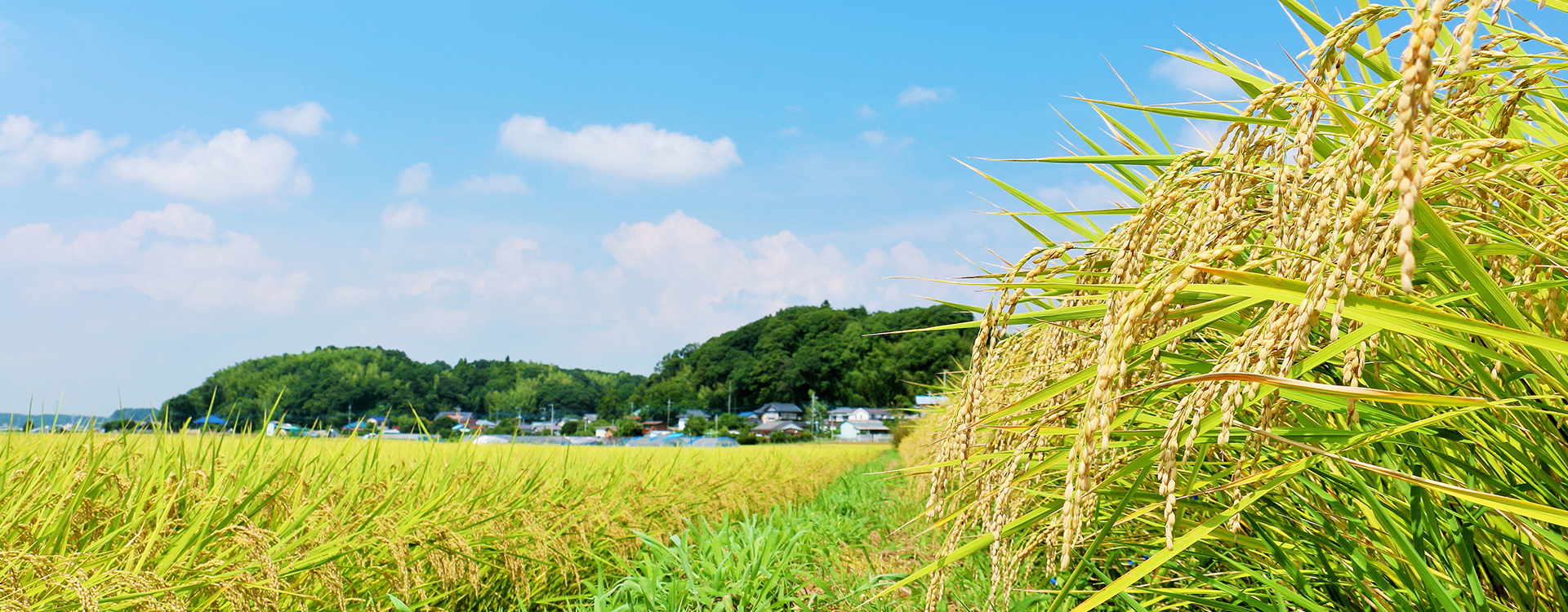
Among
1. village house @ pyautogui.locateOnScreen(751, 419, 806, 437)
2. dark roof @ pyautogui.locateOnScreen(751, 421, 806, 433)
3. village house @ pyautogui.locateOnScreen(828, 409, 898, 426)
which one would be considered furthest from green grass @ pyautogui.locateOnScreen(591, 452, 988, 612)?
village house @ pyautogui.locateOnScreen(828, 409, 898, 426)

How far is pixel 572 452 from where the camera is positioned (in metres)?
7.72

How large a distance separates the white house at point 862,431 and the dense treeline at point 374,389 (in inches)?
896

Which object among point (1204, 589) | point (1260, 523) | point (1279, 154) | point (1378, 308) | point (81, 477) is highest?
point (1279, 154)

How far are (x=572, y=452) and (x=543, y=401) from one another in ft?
168

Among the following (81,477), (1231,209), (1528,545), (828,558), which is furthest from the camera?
(828,558)

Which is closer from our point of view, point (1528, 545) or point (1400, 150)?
point (1400, 150)

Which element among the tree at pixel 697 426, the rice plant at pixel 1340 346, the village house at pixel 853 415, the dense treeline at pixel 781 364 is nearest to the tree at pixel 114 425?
the rice plant at pixel 1340 346

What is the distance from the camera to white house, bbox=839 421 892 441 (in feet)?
253

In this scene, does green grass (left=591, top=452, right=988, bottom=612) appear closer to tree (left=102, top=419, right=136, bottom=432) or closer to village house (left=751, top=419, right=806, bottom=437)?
tree (left=102, top=419, right=136, bottom=432)

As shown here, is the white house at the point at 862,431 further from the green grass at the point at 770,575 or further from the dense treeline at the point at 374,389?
the green grass at the point at 770,575

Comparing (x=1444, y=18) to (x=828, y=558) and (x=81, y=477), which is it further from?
(x=828, y=558)

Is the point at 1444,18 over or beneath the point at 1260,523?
over

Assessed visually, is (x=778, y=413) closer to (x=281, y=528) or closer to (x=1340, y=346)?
(x=281, y=528)

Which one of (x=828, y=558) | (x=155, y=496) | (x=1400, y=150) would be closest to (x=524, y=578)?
(x=155, y=496)
